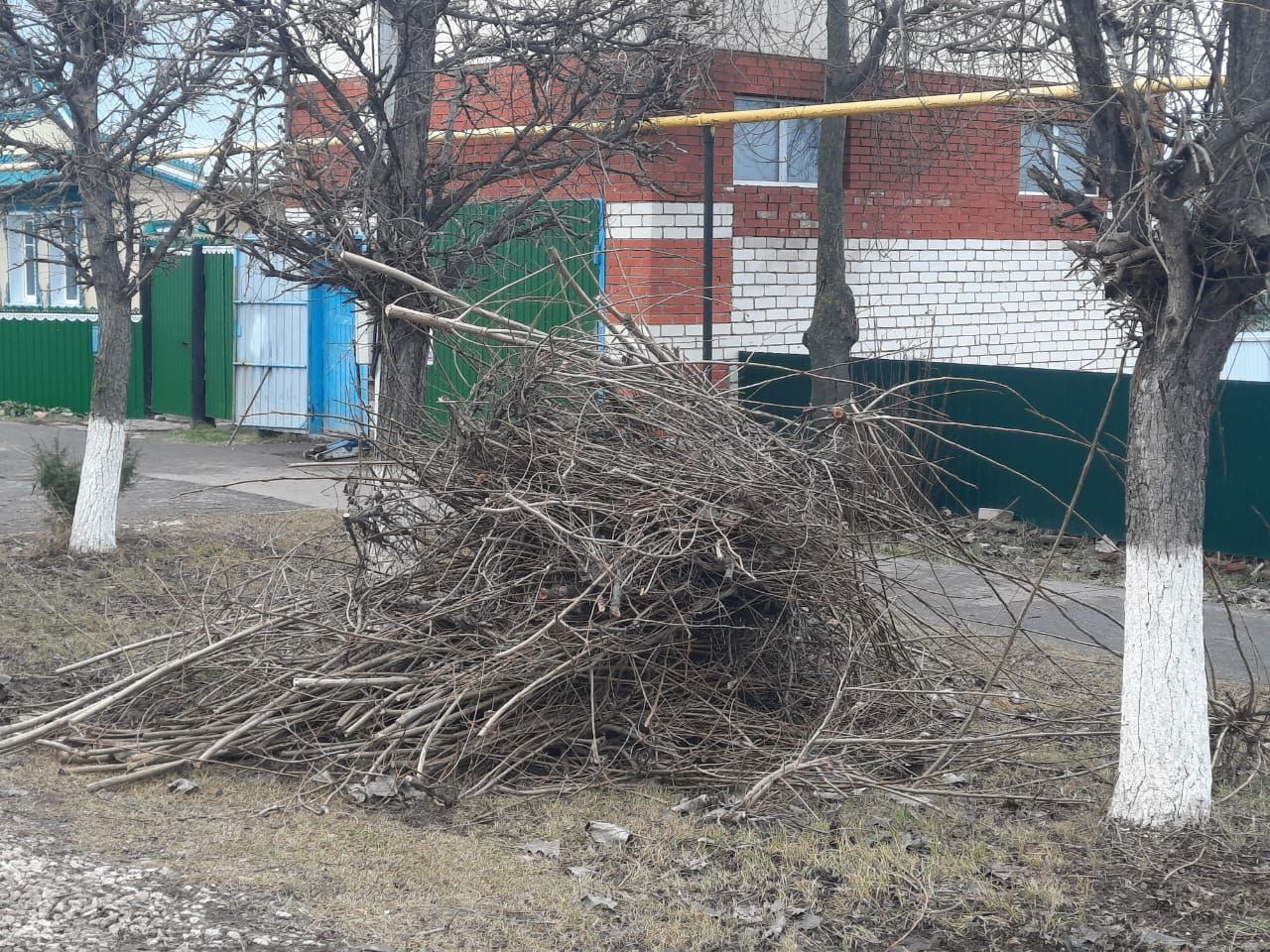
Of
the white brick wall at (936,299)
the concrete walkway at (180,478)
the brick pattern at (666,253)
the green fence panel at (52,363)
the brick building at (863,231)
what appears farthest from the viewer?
the green fence panel at (52,363)

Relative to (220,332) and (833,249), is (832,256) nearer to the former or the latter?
(833,249)

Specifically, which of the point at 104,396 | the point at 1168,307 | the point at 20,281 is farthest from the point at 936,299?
the point at 20,281

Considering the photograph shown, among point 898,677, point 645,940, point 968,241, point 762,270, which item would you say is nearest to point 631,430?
point 898,677

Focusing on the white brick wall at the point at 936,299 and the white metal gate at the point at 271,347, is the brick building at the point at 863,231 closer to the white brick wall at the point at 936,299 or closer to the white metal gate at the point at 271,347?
the white brick wall at the point at 936,299

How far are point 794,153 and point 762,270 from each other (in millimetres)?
1199

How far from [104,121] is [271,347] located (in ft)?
23.7

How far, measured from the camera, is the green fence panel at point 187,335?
55.4 feet

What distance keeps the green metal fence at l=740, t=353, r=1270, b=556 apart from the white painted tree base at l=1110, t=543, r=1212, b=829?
4.18 metres

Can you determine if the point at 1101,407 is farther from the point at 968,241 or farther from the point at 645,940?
the point at 645,940

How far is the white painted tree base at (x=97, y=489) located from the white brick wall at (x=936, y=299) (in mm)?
4988

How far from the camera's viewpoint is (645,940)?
3.87 metres

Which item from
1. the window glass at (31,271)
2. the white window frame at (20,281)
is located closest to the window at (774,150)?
the window glass at (31,271)

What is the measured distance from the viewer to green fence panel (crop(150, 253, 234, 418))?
16.9 meters

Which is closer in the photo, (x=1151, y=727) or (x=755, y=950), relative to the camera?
(x=755, y=950)
